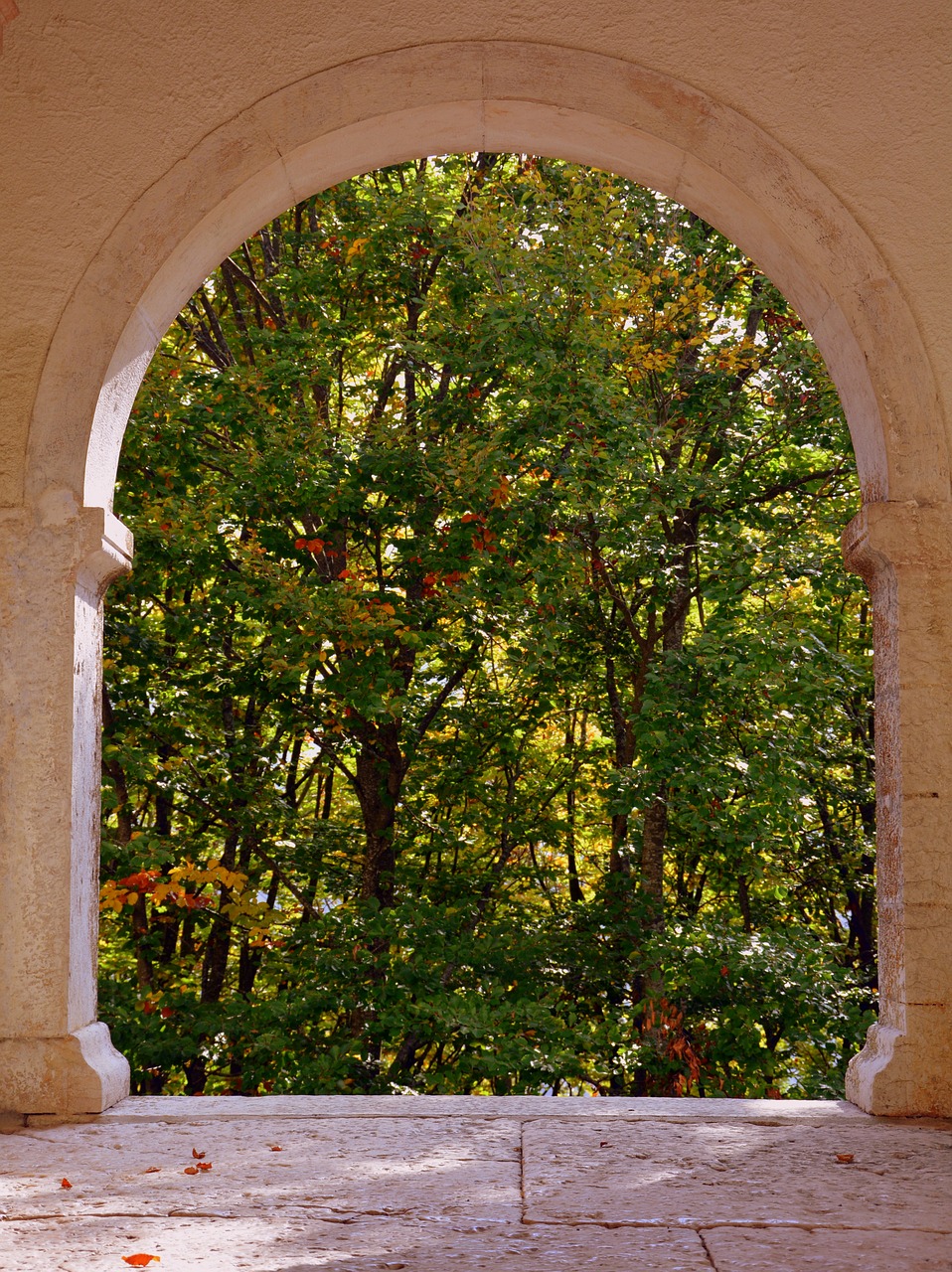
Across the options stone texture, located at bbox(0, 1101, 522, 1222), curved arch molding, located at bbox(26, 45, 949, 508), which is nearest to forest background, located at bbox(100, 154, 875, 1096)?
curved arch molding, located at bbox(26, 45, 949, 508)

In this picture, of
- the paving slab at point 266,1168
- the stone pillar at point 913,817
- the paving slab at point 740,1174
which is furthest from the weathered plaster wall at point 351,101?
the paving slab at point 740,1174

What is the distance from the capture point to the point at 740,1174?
238 centimetres

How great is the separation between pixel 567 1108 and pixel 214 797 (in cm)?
418

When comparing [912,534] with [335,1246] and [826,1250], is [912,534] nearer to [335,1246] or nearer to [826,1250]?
[826,1250]

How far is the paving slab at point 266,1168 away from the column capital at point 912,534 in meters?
1.78

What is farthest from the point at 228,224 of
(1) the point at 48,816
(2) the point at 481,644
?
(2) the point at 481,644

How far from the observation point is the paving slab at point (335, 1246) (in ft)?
6.21

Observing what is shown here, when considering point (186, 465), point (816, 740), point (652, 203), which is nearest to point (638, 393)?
point (652, 203)

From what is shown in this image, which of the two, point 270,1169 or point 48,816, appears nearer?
point 270,1169

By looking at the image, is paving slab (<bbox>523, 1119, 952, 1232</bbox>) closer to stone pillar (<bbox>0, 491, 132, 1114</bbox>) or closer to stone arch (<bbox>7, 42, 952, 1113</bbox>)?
stone arch (<bbox>7, 42, 952, 1113</bbox>)

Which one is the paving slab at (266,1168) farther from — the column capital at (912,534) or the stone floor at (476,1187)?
the column capital at (912,534)

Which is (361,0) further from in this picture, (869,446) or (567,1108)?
(567,1108)

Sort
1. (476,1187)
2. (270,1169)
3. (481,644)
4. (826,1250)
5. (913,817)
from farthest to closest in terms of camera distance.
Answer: (481,644) → (913,817) → (270,1169) → (476,1187) → (826,1250)

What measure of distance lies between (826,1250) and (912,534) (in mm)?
1774
